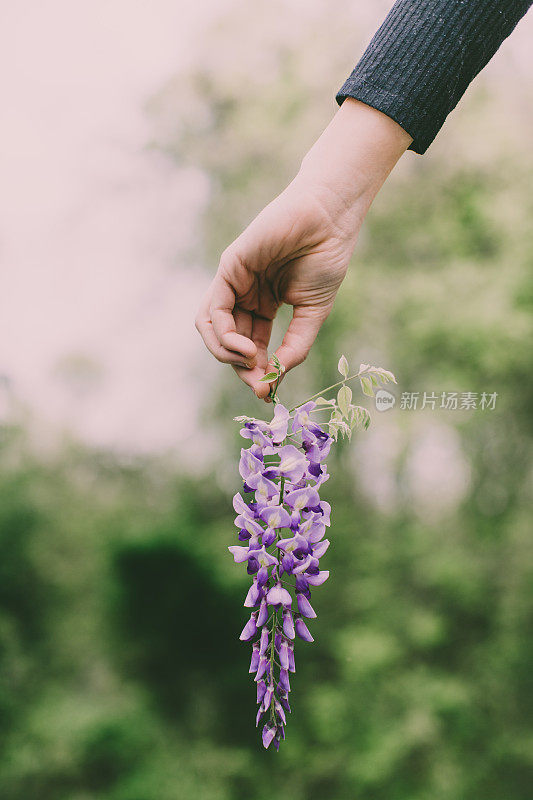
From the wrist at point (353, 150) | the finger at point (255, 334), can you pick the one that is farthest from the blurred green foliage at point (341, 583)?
the wrist at point (353, 150)

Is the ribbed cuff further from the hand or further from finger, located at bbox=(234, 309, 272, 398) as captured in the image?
finger, located at bbox=(234, 309, 272, 398)

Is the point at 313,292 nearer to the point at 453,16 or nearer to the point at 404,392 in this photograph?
the point at 453,16

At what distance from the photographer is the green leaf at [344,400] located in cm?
84

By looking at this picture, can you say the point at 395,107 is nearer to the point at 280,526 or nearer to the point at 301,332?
the point at 301,332

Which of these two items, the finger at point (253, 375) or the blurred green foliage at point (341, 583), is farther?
the blurred green foliage at point (341, 583)

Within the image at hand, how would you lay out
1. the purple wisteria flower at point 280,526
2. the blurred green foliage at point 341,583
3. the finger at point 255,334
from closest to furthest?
the purple wisteria flower at point 280,526 < the finger at point 255,334 < the blurred green foliage at point 341,583

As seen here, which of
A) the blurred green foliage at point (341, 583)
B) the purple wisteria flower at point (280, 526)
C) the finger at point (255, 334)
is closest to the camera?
the purple wisteria flower at point (280, 526)

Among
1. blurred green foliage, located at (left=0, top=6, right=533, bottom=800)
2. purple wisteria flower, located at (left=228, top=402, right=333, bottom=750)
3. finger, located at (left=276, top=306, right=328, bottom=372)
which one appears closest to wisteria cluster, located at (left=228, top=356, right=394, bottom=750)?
purple wisteria flower, located at (left=228, top=402, right=333, bottom=750)

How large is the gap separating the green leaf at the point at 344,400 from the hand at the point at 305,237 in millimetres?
87

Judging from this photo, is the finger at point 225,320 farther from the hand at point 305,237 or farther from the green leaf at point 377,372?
the green leaf at point 377,372

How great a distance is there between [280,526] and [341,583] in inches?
121

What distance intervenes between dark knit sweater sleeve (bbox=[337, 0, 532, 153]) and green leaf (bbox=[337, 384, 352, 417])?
1.01 ft

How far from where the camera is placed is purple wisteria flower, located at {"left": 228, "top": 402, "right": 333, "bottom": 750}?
0.77m

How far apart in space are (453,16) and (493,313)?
9.56 ft
